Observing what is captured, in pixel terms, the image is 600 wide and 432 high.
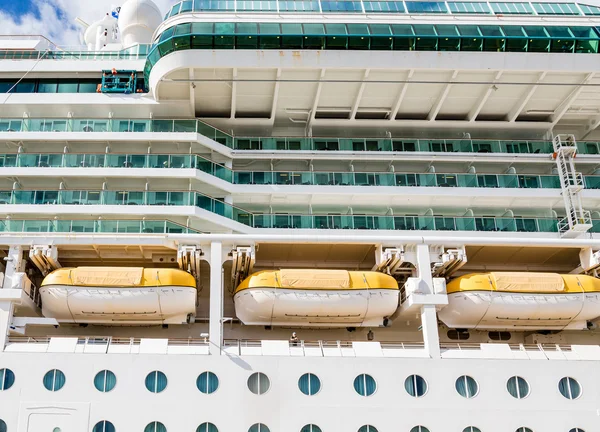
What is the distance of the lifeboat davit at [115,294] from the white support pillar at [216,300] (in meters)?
0.62

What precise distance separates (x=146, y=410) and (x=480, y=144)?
12.7 meters

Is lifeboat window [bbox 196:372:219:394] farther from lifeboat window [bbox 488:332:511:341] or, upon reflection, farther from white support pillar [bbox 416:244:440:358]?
lifeboat window [bbox 488:332:511:341]

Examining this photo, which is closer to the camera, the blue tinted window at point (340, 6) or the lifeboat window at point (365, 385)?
the lifeboat window at point (365, 385)

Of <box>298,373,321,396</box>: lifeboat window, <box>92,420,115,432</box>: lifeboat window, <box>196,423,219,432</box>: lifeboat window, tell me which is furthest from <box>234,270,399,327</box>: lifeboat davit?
<box>92,420,115,432</box>: lifeboat window

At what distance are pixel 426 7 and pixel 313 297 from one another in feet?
31.5

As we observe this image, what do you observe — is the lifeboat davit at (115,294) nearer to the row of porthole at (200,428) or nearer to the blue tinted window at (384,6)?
the row of porthole at (200,428)

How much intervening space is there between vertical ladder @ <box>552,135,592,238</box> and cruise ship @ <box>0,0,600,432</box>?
76 mm

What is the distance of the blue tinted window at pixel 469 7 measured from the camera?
2016 cm

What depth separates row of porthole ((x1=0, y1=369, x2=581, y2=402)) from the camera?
1492 cm

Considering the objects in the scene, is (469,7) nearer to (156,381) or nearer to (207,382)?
(207,382)

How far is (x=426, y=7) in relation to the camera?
20.1 m

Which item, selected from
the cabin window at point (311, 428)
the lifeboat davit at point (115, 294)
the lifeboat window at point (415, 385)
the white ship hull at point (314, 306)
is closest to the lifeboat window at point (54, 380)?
the lifeboat davit at point (115, 294)

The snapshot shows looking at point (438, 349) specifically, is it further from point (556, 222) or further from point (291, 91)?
point (291, 91)

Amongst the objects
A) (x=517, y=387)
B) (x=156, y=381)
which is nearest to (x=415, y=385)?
(x=517, y=387)
